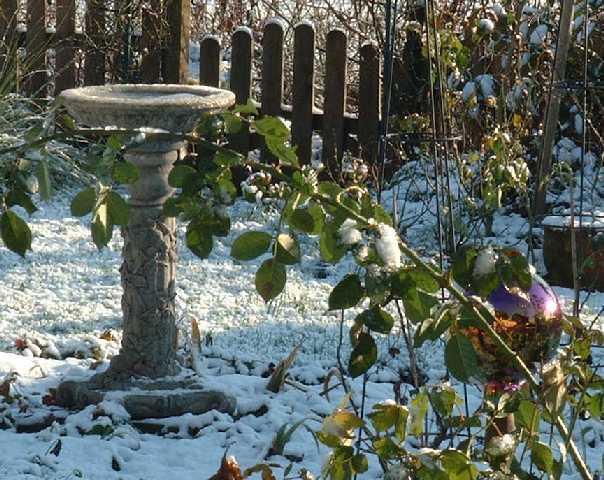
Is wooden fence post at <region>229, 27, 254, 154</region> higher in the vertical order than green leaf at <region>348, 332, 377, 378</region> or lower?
higher

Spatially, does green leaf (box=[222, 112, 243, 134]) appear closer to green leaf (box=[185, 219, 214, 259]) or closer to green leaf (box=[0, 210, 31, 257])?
green leaf (box=[185, 219, 214, 259])

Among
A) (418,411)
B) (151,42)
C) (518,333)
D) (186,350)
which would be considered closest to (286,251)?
(418,411)

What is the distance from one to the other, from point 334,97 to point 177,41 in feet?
3.58

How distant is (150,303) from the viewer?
3.88 metres

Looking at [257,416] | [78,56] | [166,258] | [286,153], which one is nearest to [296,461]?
[257,416]

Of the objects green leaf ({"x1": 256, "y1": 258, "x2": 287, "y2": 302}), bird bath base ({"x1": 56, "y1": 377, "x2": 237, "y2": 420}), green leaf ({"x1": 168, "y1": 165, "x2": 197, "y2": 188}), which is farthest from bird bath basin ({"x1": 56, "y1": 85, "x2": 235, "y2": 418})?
green leaf ({"x1": 256, "y1": 258, "x2": 287, "y2": 302})

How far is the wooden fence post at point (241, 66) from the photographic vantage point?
22.5ft

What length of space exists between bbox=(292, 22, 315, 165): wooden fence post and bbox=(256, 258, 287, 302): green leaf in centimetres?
540

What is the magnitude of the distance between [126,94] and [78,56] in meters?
3.59

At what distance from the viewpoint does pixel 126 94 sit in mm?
4008

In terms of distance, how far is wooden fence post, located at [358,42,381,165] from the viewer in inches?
265

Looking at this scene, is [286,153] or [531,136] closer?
[286,153]

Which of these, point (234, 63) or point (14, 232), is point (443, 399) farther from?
point (234, 63)

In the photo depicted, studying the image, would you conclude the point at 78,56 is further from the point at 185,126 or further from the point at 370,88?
the point at 185,126
